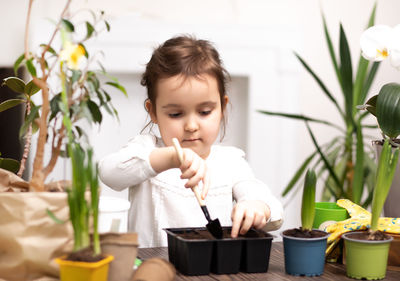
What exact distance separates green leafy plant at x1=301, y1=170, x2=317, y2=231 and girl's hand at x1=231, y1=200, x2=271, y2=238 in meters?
0.10

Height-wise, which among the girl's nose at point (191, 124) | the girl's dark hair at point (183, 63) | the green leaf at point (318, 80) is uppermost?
the green leaf at point (318, 80)

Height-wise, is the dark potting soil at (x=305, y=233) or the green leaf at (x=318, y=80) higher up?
the green leaf at (x=318, y=80)

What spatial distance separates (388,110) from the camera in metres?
1.12

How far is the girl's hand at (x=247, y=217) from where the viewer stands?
39.4 inches

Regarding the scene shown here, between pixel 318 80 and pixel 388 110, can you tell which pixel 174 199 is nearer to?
pixel 388 110

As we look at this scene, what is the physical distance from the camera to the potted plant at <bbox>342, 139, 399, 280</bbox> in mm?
945

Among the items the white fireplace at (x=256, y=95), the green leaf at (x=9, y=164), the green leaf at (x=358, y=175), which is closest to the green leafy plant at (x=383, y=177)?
the green leaf at (x=9, y=164)

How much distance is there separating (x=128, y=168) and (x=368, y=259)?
0.58m

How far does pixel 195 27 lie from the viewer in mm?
3080

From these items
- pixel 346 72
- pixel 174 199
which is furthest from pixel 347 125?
pixel 174 199

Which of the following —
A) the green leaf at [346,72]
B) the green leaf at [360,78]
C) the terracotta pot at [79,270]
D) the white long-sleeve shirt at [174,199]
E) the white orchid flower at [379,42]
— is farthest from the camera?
the green leaf at [360,78]

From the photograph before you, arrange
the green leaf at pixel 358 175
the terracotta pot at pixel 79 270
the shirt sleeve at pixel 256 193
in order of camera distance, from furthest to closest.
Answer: the green leaf at pixel 358 175, the shirt sleeve at pixel 256 193, the terracotta pot at pixel 79 270

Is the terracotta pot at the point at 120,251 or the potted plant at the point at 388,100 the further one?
the potted plant at the point at 388,100

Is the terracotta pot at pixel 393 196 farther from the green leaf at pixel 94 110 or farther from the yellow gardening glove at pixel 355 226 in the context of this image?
the green leaf at pixel 94 110
